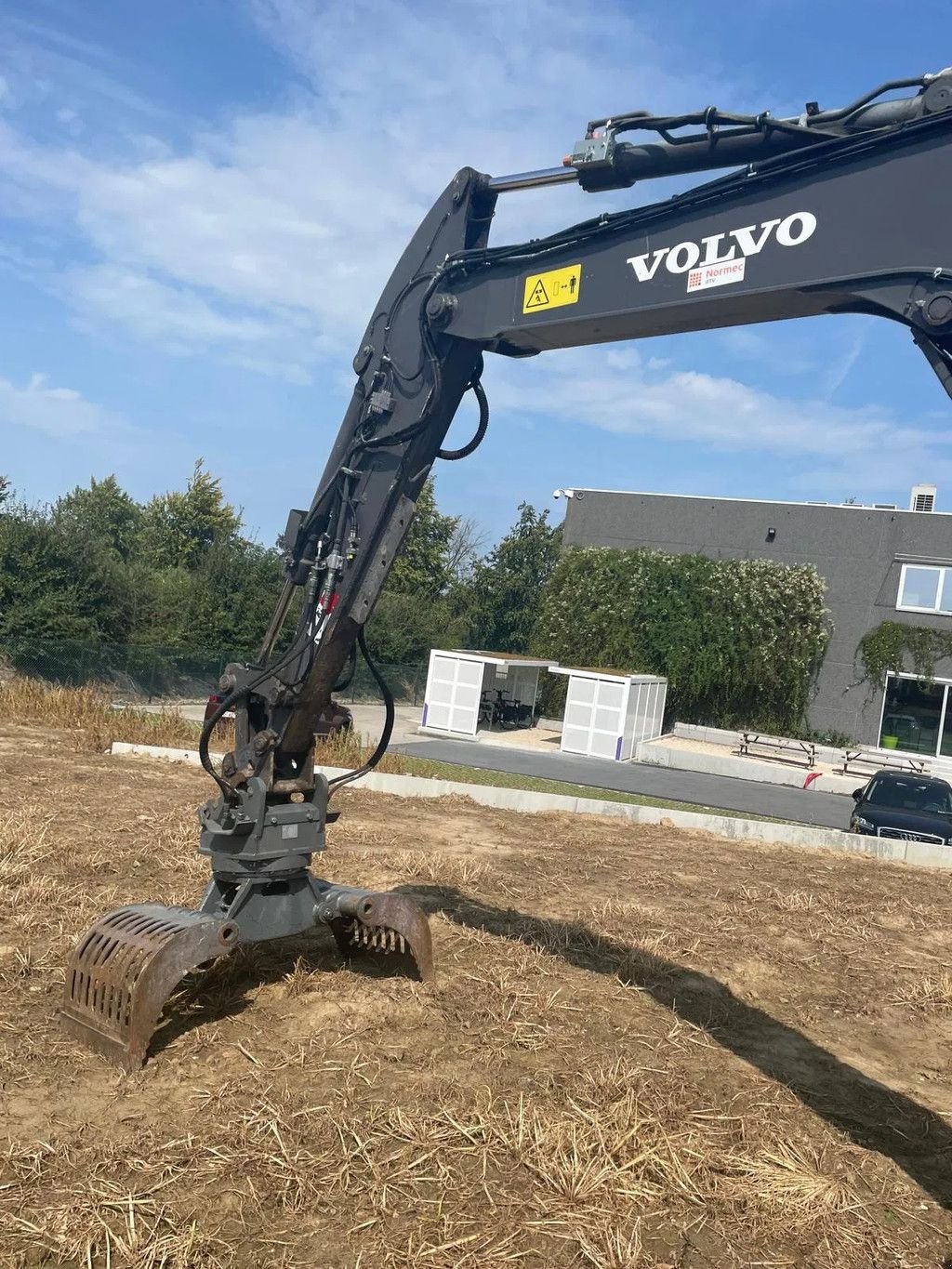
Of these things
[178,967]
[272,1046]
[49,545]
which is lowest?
[272,1046]

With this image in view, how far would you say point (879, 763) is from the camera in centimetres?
2680

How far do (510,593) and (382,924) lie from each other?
4565 centimetres

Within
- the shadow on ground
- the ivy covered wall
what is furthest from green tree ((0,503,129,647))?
the shadow on ground

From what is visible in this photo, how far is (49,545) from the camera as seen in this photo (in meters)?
29.2

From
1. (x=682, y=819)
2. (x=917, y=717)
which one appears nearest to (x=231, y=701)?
(x=682, y=819)

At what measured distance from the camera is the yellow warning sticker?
16.6 feet

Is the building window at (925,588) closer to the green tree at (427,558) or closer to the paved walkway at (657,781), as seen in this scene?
the paved walkway at (657,781)

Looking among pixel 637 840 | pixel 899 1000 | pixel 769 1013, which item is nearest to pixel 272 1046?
pixel 769 1013

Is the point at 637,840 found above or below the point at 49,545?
below

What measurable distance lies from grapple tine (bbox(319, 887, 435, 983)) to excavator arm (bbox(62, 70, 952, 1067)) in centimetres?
1

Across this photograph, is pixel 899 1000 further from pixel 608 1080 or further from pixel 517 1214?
pixel 517 1214

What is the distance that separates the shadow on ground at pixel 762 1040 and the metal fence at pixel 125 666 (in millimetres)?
19633

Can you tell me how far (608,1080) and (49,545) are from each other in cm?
2792

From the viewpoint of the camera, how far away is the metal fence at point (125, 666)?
→ 2734 cm
